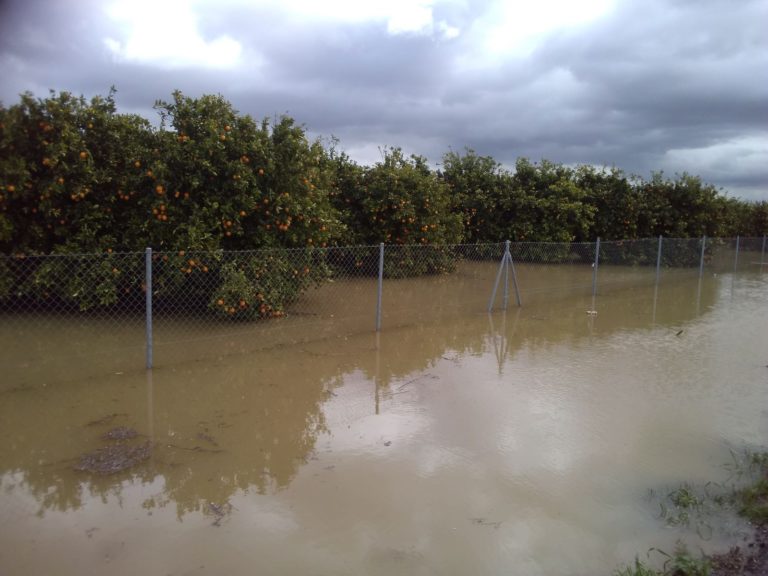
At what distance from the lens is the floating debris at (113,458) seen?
4.23m

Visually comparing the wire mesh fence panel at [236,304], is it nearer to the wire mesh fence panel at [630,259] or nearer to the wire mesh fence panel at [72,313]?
the wire mesh fence panel at [72,313]

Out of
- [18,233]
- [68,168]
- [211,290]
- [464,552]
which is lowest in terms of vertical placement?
[464,552]

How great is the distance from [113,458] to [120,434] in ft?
1.52

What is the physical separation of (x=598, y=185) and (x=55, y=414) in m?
21.0

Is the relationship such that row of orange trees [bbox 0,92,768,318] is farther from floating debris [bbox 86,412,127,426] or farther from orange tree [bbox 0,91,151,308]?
A: floating debris [bbox 86,412,127,426]

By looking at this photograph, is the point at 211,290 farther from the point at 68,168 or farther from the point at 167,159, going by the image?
the point at 68,168

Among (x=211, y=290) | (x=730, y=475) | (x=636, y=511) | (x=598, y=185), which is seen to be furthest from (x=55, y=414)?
(x=598, y=185)

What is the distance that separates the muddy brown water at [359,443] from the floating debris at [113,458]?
3.7 inches

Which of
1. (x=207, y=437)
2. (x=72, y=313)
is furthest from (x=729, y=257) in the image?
(x=207, y=437)

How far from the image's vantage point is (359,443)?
16.0 ft

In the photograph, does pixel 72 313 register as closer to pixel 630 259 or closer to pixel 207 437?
pixel 207 437

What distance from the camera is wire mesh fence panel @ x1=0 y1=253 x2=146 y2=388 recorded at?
22.8ft

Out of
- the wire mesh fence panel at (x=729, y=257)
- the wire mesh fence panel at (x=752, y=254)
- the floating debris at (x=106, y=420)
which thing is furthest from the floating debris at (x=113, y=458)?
the wire mesh fence panel at (x=752, y=254)

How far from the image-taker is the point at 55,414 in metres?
5.21
